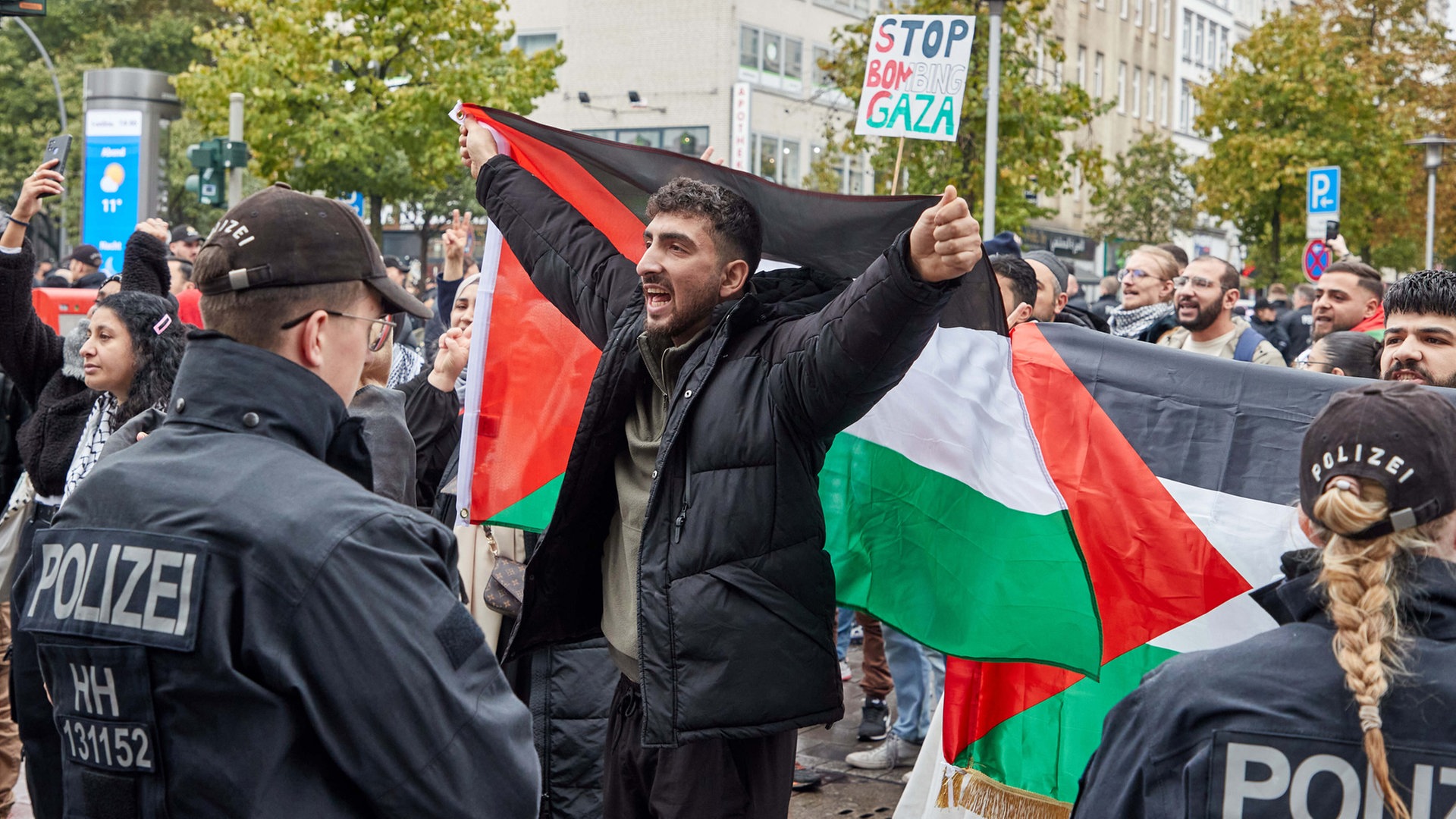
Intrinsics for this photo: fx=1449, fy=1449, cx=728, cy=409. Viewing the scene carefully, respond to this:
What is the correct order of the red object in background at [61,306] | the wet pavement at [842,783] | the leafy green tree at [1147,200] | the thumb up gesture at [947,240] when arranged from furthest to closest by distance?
the leafy green tree at [1147,200] < the red object in background at [61,306] < the wet pavement at [842,783] < the thumb up gesture at [947,240]

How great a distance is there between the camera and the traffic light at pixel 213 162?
1566 centimetres

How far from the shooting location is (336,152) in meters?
22.0

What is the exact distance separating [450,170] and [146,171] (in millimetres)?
6021

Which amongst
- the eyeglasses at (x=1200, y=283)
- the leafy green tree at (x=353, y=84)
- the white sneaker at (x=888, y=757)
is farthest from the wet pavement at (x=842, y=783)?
the leafy green tree at (x=353, y=84)

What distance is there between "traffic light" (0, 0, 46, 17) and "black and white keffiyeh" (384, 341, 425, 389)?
3091mm

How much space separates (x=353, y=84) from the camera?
23.4 metres

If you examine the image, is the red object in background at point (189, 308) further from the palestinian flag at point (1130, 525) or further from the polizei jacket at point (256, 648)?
the polizei jacket at point (256, 648)

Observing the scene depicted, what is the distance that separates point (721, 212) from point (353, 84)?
835 inches

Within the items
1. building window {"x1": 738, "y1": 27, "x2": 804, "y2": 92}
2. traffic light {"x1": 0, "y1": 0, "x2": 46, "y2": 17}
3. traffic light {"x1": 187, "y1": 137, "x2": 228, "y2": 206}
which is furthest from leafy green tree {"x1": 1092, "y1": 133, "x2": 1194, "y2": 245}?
traffic light {"x1": 0, "y1": 0, "x2": 46, "y2": 17}

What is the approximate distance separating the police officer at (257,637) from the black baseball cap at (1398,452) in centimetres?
124

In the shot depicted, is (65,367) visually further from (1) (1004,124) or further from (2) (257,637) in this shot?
(1) (1004,124)

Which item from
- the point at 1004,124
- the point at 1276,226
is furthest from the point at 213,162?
the point at 1276,226

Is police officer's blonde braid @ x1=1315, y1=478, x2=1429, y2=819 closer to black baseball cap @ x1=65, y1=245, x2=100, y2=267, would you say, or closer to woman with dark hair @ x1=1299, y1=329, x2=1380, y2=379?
woman with dark hair @ x1=1299, y1=329, x2=1380, y2=379

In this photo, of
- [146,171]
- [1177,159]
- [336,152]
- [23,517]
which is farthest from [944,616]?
[1177,159]
